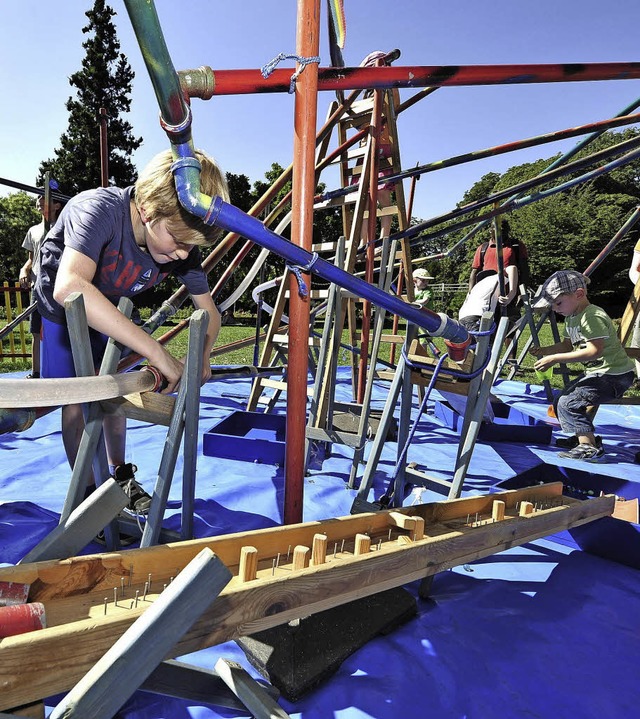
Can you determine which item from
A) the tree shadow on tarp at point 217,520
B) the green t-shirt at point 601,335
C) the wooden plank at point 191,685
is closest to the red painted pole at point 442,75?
the wooden plank at point 191,685

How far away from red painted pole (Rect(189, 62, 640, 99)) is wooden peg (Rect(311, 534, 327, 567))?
1355mm

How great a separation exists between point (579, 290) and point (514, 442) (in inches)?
56.1

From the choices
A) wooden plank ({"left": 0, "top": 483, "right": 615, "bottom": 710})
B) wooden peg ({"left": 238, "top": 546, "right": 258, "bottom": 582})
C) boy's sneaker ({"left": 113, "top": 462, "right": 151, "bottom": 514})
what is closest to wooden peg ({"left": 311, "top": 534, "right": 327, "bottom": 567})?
wooden plank ({"left": 0, "top": 483, "right": 615, "bottom": 710})

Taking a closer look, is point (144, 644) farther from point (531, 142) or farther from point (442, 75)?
point (531, 142)

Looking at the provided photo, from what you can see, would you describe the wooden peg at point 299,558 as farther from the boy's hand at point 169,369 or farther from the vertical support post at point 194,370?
the boy's hand at point 169,369

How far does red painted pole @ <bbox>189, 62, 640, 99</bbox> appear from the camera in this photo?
153cm

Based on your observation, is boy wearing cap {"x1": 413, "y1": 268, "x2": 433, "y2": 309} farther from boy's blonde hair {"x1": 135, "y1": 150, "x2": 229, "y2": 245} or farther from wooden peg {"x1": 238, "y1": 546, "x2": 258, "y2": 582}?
wooden peg {"x1": 238, "y1": 546, "x2": 258, "y2": 582}

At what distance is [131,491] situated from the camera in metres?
2.34

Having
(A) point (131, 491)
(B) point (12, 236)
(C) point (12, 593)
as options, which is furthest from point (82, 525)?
(B) point (12, 236)

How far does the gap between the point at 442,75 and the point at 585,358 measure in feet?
9.22

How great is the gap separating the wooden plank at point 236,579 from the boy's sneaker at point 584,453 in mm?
2320

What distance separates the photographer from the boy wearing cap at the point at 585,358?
3672 mm

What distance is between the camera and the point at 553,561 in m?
2.14

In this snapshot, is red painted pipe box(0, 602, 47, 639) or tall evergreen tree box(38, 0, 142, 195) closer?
red painted pipe box(0, 602, 47, 639)
